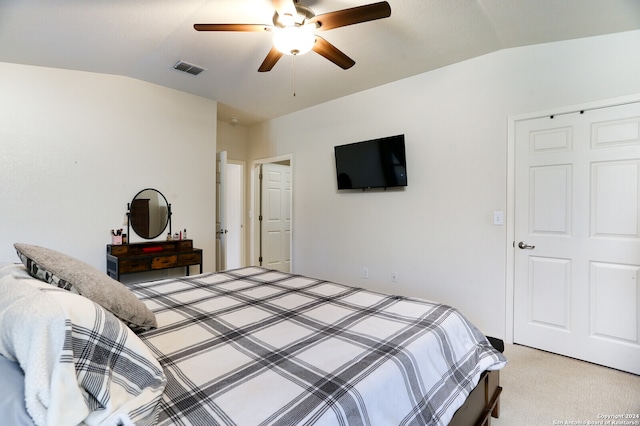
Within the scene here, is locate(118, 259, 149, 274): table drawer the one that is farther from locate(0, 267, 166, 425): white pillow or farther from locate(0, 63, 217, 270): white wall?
locate(0, 267, 166, 425): white pillow

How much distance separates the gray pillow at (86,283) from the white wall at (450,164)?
269cm

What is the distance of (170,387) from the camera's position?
913mm

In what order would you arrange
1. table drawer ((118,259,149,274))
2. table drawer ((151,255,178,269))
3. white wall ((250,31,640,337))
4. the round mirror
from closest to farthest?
white wall ((250,31,640,337))
table drawer ((118,259,149,274))
table drawer ((151,255,178,269))
the round mirror

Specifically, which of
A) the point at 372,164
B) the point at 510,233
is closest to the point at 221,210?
the point at 372,164

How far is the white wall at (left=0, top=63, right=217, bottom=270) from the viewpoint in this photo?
279 centimetres

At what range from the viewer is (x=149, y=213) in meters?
3.58

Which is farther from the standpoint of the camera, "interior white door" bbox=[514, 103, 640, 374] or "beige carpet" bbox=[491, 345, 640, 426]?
"interior white door" bbox=[514, 103, 640, 374]

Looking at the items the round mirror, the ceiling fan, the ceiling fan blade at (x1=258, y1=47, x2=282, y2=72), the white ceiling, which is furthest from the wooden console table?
the ceiling fan

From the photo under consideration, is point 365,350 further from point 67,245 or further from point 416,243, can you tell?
point 67,245

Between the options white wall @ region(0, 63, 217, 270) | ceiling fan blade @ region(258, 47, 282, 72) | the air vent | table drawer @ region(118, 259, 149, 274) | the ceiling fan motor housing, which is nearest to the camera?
the ceiling fan motor housing

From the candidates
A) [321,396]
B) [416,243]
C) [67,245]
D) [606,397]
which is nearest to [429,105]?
[416,243]

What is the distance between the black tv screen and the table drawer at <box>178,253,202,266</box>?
6.41 feet

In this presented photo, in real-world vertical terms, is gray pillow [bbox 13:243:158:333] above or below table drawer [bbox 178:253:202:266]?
above

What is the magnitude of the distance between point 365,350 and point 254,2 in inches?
88.0
